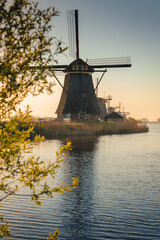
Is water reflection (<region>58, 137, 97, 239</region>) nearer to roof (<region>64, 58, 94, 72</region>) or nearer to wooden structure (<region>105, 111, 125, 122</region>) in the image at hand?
roof (<region>64, 58, 94, 72</region>)

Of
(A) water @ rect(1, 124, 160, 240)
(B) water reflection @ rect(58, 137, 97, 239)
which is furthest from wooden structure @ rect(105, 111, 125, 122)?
(A) water @ rect(1, 124, 160, 240)

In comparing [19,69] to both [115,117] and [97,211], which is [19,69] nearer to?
[97,211]

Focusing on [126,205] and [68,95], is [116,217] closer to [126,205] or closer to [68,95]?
[126,205]

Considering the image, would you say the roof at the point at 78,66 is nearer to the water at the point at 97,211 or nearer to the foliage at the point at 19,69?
the water at the point at 97,211

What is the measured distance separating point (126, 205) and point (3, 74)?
554 centimetres

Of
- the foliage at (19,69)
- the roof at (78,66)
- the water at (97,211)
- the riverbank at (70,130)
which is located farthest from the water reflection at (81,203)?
the roof at (78,66)

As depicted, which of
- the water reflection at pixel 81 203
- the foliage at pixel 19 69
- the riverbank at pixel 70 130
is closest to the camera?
the foliage at pixel 19 69

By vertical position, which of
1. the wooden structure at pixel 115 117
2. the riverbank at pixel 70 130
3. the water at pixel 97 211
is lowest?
the water at pixel 97 211

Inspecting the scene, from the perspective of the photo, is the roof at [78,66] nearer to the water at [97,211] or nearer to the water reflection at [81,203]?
the water reflection at [81,203]

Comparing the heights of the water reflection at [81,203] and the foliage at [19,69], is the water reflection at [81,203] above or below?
below

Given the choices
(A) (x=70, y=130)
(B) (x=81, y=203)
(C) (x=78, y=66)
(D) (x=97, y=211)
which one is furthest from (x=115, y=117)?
(D) (x=97, y=211)

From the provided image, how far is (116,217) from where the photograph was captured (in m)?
6.80

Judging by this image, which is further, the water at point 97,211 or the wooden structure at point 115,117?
the wooden structure at point 115,117

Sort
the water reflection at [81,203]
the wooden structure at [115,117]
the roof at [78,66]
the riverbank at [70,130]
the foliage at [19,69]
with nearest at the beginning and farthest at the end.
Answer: the foliage at [19,69] < the water reflection at [81,203] < the riverbank at [70,130] < the roof at [78,66] < the wooden structure at [115,117]
